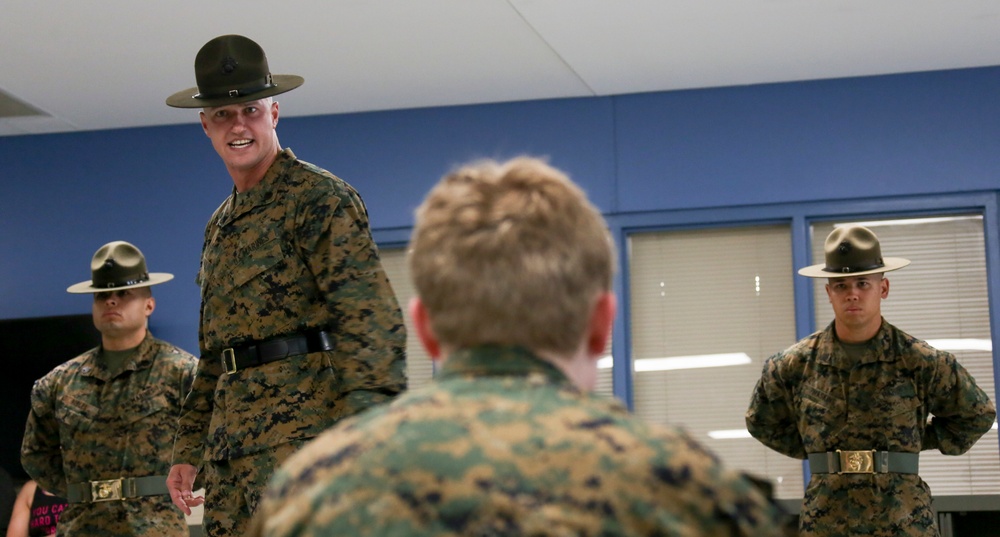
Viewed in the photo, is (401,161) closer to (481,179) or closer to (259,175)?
(259,175)

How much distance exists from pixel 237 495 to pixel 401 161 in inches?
193

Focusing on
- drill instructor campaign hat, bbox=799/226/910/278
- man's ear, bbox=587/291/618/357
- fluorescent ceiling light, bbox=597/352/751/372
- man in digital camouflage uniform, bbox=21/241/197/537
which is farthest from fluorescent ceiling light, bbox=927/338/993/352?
man's ear, bbox=587/291/618/357

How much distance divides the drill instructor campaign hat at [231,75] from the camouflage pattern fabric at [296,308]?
0.17m

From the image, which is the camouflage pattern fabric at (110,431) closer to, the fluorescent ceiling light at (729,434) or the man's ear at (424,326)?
the fluorescent ceiling light at (729,434)

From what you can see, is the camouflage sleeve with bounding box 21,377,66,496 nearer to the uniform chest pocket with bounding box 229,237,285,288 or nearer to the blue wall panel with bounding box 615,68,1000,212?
the uniform chest pocket with bounding box 229,237,285,288

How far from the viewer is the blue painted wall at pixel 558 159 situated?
704 cm

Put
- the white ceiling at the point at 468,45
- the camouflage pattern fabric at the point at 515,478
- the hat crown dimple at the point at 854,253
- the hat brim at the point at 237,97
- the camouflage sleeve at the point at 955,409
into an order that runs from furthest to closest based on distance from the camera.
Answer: the white ceiling at the point at 468,45
the hat crown dimple at the point at 854,253
the camouflage sleeve at the point at 955,409
the hat brim at the point at 237,97
the camouflage pattern fabric at the point at 515,478

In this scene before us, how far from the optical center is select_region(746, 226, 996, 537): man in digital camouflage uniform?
4.80 metres

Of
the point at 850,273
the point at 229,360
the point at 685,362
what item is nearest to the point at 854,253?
the point at 850,273

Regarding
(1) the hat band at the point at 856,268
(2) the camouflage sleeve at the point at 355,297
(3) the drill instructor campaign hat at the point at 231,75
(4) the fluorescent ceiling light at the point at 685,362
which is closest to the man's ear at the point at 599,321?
(2) the camouflage sleeve at the point at 355,297

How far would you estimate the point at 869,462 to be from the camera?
483cm

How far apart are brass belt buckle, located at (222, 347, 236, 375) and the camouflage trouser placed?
20 cm

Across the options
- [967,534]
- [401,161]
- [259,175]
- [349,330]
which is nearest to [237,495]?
[349,330]

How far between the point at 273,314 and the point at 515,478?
182 cm
